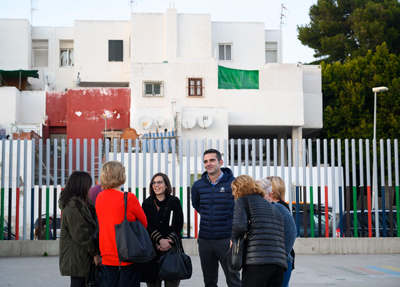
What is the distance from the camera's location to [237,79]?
98.7ft

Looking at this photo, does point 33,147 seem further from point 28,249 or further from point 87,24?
point 87,24

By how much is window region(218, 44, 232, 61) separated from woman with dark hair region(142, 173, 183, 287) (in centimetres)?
3053

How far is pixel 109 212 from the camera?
16.3 feet

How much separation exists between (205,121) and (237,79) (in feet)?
13.2

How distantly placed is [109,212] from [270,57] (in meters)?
33.3

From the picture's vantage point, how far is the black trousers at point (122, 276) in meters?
4.97

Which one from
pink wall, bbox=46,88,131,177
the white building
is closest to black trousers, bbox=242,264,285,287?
the white building

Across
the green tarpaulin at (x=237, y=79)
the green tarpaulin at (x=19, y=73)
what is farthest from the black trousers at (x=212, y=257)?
the green tarpaulin at (x=19, y=73)

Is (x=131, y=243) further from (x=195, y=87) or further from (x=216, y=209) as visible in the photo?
(x=195, y=87)

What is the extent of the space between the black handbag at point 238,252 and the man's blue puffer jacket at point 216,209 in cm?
137

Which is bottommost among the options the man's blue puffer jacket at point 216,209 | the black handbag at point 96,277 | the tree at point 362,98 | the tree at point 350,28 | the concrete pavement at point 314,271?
the concrete pavement at point 314,271

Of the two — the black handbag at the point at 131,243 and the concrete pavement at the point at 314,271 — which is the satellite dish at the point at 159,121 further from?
the black handbag at the point at 131,243

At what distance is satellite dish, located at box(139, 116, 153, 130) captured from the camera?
27.8 metres

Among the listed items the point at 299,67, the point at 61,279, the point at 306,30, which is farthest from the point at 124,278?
the point at 306,30
